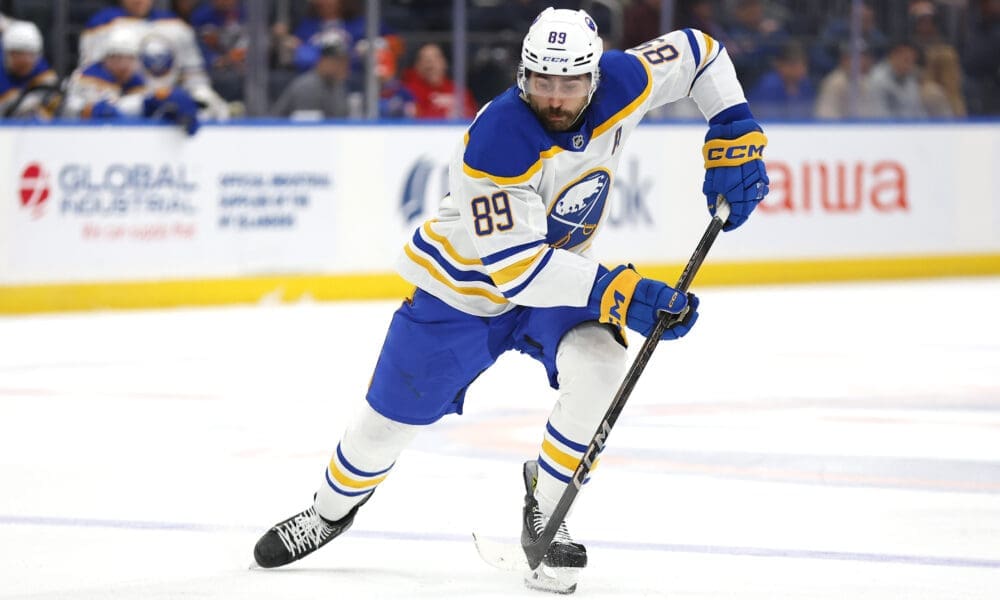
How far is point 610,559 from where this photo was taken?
11.7 ft

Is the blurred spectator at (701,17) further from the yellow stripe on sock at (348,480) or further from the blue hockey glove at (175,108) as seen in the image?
the yellow stripe on sock at (348,480)

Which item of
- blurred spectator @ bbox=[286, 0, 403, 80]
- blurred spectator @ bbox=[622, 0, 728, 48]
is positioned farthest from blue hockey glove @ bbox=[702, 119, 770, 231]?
blurred spectator @ bbox=[622, 0, 728, 48]

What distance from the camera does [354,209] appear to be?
8984 millimetres

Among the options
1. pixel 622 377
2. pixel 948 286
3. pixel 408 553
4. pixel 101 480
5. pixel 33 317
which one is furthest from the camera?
pixel 948 286

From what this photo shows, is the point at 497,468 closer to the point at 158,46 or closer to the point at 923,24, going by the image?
the point at 158,46

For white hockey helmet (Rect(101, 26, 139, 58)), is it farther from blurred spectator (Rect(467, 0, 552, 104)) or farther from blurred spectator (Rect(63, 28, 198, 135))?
blurred spectator (Rect(467, 0, 552, 104))

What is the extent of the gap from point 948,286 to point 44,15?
213 inches

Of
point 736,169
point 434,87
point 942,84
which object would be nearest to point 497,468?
point 736,169

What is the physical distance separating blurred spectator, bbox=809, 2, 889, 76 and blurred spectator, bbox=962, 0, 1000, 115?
0.65 meters

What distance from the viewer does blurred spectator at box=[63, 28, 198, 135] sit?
8422 mm

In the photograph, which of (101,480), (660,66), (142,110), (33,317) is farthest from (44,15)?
(660,66)

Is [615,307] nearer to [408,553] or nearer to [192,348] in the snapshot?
[408,553]

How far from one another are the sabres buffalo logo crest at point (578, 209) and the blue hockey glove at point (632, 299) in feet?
0.66

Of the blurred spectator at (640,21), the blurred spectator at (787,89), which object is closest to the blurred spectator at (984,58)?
the blurred spectator at (787,89)
